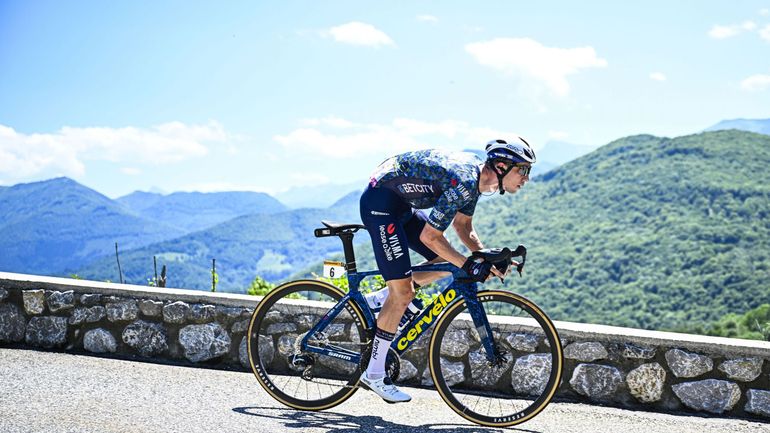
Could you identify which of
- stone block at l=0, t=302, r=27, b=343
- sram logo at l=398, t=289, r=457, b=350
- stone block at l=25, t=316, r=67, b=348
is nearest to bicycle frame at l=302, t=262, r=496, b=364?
sram logo at l=398, t=289, r=457, b=350

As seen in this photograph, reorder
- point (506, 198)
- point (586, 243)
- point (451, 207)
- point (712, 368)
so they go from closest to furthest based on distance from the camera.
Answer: point (451, 207)
point (712, 368)
point (586, 243)
point (506, 198)

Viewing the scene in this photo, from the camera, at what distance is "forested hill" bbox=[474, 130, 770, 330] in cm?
10162

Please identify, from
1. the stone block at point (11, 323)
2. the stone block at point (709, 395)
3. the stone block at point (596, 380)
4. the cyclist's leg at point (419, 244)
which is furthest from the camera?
the stone block at point (11, 323)

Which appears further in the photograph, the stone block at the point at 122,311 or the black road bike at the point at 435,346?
the stone block at the point at 122,311

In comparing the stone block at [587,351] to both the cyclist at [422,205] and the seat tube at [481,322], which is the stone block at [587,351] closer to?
the seat tube at [481,322]

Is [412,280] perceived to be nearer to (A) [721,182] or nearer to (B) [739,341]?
(B) [739,341]

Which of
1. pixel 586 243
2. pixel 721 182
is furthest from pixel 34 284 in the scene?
pixel 721 182

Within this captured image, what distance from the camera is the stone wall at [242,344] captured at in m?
5.03

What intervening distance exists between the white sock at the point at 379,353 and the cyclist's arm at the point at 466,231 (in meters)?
0.73

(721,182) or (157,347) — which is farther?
(721,182)

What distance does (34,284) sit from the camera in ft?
20.8

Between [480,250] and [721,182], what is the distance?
156440mm

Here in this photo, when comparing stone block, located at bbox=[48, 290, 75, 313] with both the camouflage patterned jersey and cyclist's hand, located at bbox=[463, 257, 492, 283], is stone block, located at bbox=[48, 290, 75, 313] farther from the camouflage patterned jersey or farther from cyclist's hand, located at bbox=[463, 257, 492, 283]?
cyclist's hand, located at bbox=[463, 257, 492, 283]

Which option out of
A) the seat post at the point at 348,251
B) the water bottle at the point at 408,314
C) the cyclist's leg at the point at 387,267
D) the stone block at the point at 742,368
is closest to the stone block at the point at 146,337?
the seat post at the point at 348,251
